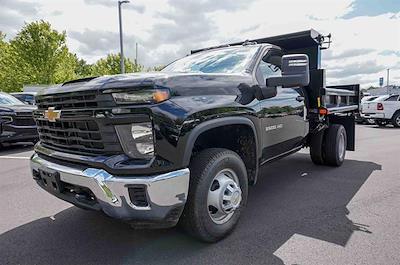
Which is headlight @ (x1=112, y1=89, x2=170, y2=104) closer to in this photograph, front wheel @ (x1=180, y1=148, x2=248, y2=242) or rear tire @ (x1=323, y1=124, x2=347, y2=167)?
front wheel @ (x1=180, y1=148, x2=248, y2=242)

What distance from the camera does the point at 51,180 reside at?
2.95 m

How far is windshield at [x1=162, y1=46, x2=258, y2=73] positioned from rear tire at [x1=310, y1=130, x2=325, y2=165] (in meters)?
2.49

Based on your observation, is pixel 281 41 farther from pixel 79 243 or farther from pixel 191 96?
pixel 79 243

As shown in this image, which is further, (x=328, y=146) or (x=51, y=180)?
(x=328, y=146)

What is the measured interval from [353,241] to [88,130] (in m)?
2.55

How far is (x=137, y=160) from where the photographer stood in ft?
8.54

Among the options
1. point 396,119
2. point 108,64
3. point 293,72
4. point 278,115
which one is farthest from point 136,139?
point 108,64

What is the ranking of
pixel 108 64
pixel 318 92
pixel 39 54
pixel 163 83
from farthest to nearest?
1. pixel 108 64
2. pixel 39 54
3. pixel 318 92
4. pixel 163 83

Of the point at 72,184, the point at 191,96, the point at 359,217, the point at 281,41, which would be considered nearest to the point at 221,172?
the point at 191,96

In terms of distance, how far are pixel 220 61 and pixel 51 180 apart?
2.30m

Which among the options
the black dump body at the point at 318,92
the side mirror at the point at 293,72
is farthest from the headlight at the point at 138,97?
the black dump body at the point at 318,92

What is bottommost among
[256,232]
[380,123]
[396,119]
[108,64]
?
[380,123]

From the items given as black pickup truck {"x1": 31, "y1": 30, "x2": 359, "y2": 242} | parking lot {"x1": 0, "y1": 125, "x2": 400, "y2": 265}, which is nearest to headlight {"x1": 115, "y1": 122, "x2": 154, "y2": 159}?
black pickup truck {"x1": 31, "y1": 30, "x2": 359, "y2": 242}

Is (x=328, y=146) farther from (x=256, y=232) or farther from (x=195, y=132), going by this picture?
(x=195, y=132)
